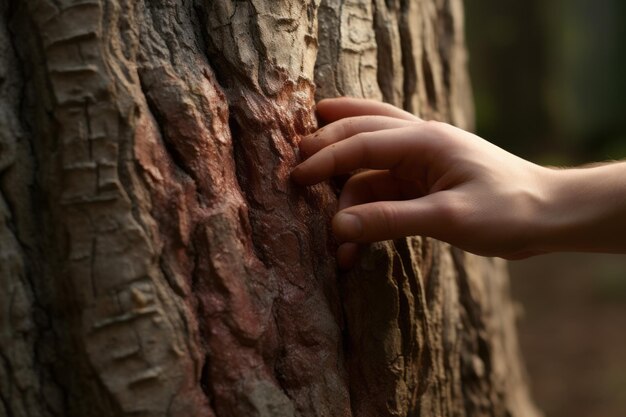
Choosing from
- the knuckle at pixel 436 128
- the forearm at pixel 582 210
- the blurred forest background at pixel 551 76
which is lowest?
the forearm at pixel 582 210

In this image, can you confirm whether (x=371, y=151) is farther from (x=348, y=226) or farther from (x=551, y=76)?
(x=551, y=76)

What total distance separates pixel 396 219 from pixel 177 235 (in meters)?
0.34

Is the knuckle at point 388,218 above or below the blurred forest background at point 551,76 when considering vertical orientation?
below

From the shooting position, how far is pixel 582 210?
49.4 inches

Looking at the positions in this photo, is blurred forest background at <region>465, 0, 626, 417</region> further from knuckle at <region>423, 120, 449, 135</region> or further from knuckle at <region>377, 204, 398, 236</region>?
knuckle at <region>377, 204, 398, 236</region>

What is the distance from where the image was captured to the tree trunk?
42.0 inches

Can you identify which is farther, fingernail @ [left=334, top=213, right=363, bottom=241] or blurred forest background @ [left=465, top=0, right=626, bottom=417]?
blurred forest background @ [left=465, top=0, right=626, bottom=417]

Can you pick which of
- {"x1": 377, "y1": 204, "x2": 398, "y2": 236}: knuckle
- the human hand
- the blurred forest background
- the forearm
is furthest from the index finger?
the blurred forest background

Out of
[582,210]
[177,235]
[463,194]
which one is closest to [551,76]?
[582,210]

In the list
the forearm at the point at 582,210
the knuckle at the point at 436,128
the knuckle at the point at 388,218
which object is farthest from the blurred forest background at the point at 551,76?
the knuckle at the point at 388,218

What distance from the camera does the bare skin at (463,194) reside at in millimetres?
1196

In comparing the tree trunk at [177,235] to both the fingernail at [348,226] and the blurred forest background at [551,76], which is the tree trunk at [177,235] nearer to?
the fingernail at [348,226]

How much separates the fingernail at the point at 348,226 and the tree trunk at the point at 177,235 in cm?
6

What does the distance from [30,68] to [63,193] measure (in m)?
0.20
